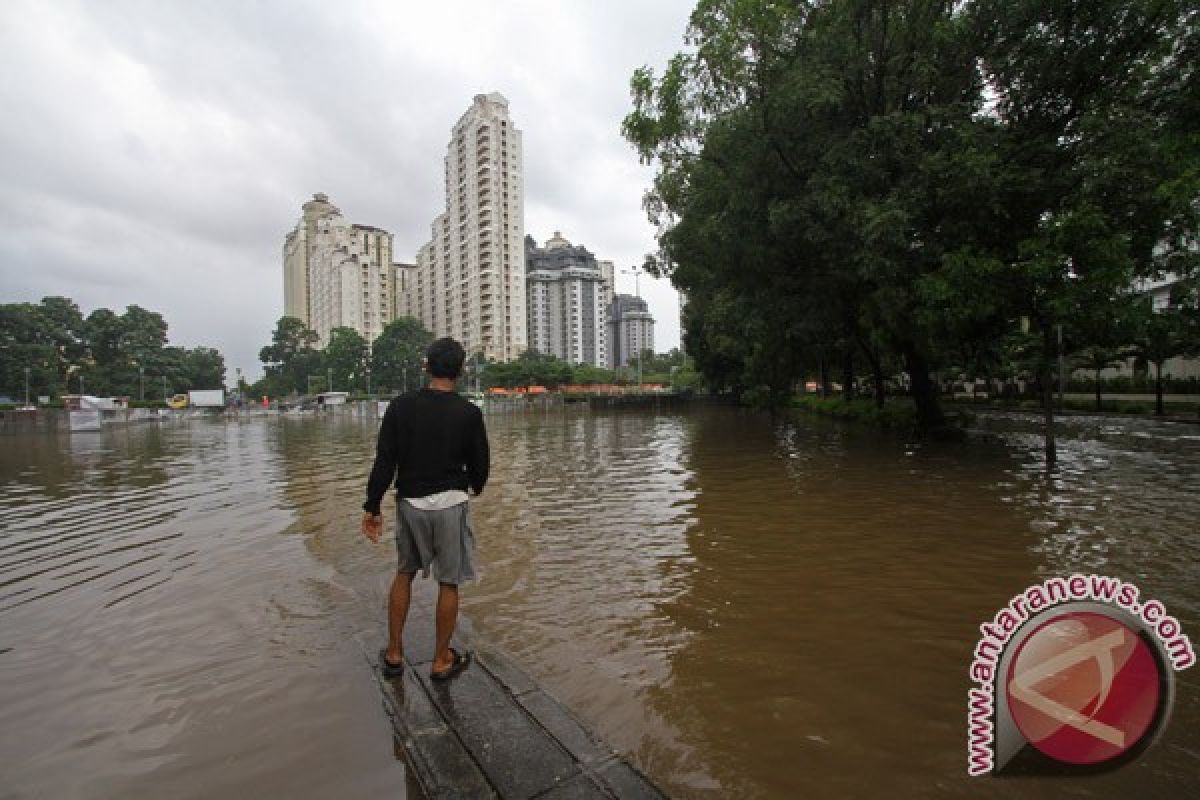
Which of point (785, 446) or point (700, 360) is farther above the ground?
point (700, 360)

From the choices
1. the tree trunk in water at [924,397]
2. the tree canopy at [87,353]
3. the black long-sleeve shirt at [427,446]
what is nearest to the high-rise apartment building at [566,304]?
the tree canopy at [87,353]

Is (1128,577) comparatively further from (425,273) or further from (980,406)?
(425,273)

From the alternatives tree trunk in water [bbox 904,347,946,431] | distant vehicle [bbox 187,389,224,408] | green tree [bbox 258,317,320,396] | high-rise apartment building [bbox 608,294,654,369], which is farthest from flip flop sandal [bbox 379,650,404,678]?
high-rise apartment building [bbox 608,294,654,369]

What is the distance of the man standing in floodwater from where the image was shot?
3.12 m

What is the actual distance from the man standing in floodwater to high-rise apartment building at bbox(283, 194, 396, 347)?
360 ft

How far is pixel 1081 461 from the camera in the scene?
10.9m

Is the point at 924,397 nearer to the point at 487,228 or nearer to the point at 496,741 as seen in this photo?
the point at 496,741

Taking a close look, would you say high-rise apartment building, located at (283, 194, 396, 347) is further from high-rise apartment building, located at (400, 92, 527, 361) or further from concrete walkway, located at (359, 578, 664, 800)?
concrete walkway, located at (359, 578, 664, 800)

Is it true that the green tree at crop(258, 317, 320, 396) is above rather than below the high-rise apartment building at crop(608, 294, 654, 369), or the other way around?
below

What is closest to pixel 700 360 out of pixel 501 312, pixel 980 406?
pixel 980 406

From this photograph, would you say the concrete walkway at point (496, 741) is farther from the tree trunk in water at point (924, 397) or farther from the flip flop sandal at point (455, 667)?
the tree trunk in water at point (924, 397)

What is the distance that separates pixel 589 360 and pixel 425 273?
3906 centimetres

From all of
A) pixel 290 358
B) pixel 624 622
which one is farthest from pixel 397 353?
pixel 624 622

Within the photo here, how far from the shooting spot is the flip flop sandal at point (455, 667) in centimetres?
305
